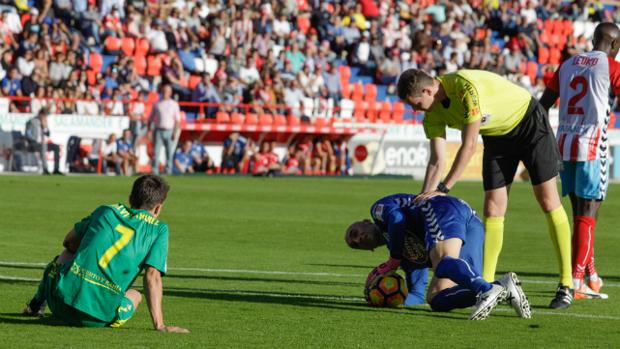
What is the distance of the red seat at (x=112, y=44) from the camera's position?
31.7m

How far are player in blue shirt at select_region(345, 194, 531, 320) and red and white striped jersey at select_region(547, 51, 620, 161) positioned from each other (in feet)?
5.47

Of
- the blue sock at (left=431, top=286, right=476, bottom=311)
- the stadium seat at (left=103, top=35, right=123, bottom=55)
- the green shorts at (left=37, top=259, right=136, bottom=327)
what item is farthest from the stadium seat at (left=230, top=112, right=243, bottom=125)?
the green shorts at (left=37, top=259, right=136, bottom=327)

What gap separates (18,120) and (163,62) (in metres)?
5.02

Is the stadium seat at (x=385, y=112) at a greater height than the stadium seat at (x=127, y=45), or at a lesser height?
lesser

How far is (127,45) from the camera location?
32.1m

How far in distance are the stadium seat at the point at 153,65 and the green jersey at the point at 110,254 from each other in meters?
25.4

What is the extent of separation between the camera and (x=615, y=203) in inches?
914

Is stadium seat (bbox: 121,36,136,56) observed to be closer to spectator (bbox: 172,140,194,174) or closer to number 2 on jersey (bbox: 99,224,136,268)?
spectator (bbox: 172,140,194,174)

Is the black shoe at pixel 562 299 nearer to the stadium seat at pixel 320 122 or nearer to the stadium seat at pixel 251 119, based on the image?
the stadium seat at pixel 251 119

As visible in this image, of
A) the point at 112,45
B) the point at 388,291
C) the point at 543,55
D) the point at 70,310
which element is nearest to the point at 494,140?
the point at 388,291

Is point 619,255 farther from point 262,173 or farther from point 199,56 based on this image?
point 199,56

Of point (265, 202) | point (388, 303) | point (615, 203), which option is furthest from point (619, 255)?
point (615, 203)

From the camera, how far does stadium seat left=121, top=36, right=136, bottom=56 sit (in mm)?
32031

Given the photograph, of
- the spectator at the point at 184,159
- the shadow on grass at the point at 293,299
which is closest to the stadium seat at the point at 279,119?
the spectator at the point at 184,159
